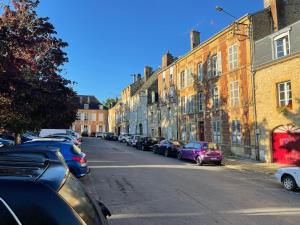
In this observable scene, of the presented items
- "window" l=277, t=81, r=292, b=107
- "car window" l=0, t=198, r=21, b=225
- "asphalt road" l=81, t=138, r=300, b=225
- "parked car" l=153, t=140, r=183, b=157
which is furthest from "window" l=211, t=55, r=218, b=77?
"car window" l=0, t=198, r=21, b=225

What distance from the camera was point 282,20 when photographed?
83.1 feet

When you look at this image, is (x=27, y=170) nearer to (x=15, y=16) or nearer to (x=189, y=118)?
(x=15, y=16)

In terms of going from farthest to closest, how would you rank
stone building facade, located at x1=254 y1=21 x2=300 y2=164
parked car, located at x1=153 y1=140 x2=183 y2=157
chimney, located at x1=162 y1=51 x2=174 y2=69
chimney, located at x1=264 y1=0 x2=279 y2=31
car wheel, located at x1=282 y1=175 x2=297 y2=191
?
chimney, located at x1=162 y1=51 x2=174 y2=69, parked car, located at x1=153 y1=140 x2=183 y2=157, chimney, located at x1=264 y1=0 x2=279 y2=31, stone building facade, located at x1=254 y1=21 x2=300 y2=164, car wheel, located at x1=282 y1=175 x2=297 y2=191

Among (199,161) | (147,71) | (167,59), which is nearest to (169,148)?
(199,161)

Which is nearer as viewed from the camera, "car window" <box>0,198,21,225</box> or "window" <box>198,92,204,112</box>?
"car window" <box>0,198,21,225</box>

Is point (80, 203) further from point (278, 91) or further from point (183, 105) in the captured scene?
point (183, 105)

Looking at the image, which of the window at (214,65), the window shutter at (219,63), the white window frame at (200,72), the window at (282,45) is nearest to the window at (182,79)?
the white window frame at (200,72)

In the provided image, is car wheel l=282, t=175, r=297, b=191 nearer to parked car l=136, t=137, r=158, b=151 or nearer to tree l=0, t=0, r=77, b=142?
tree l=0, t=0, r=77, b=142

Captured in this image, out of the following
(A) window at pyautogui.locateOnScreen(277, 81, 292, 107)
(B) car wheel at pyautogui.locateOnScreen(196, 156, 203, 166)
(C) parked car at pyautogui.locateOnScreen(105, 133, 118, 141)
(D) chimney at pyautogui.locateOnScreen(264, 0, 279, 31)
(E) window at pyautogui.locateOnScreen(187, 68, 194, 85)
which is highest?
(D) chimney at pyautogui.locateOnScreen(264, 0, 279, 31)

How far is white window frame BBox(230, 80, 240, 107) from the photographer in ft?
87.6

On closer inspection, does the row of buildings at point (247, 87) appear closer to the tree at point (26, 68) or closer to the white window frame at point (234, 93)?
the white window frame at point (234, 93)

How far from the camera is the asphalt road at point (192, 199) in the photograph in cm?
794

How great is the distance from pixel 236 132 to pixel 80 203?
83.2 feet

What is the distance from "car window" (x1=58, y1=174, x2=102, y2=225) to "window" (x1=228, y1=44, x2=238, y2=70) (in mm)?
25583
